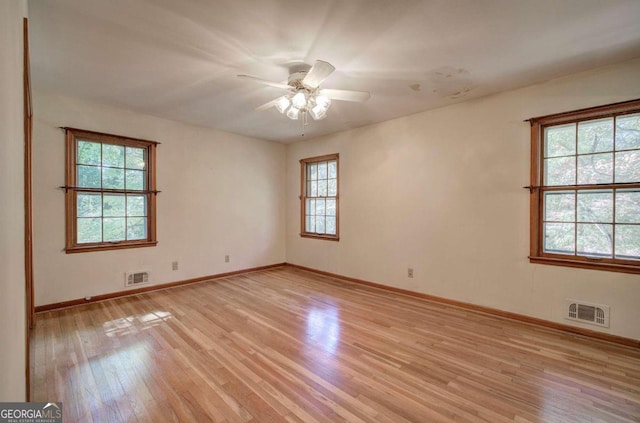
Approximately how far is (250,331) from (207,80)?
8.76 ft

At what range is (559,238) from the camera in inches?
118

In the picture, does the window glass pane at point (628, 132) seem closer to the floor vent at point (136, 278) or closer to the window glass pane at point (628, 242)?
the window glass pane at point (628, 242)

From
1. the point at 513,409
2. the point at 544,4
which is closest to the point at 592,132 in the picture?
the point at 544,4

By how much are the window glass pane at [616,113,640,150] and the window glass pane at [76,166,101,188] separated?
5963 mm

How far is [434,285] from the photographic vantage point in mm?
3812

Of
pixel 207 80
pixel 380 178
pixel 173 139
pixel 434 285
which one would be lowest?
pixel 434 285

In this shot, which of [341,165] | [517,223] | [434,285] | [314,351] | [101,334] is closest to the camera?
[314,351]

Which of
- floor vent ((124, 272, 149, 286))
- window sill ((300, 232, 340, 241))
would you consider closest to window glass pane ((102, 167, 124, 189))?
floor vent ((124, 272, 149, 286))

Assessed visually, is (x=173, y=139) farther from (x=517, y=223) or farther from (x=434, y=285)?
(x=517, y=223)

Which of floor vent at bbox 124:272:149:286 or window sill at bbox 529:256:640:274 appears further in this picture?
floor vent at bbox 124:272:149:286

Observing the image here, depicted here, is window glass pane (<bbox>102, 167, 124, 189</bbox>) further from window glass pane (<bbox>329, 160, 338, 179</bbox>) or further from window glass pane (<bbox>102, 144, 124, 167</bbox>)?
window glass pane (<bbox>329, 160, 338, 179</bbox>)

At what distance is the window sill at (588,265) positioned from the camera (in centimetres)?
258

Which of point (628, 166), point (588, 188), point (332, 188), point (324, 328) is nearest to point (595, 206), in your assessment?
point (588, 188)

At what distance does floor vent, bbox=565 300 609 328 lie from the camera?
2689 mm
